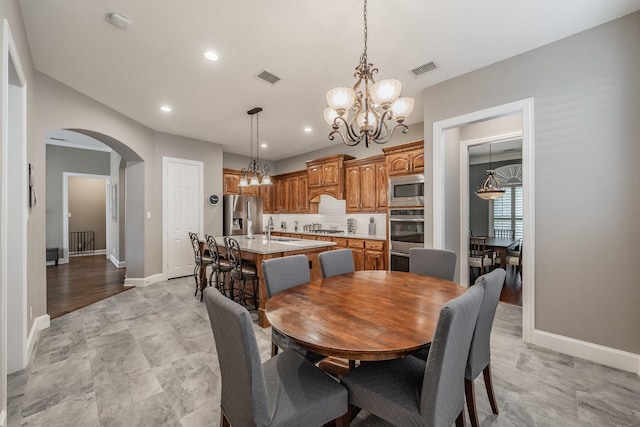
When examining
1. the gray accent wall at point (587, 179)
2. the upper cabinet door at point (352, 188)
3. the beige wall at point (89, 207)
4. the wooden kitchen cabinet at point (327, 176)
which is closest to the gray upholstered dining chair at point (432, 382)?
the gray accent wall at point (587, 179)

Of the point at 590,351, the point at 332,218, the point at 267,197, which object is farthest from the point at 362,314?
the point at 267,197

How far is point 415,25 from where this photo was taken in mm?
2275

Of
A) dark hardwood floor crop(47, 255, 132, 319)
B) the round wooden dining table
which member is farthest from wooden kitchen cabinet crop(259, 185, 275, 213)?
the round wooden dining table

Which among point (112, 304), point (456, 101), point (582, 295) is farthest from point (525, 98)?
point (112, 304)

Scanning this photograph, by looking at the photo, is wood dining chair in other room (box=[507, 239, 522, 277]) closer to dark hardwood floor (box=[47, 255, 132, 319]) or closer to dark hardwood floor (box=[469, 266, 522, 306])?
dark hardwood floor (box=[469, 266, 522, 306])

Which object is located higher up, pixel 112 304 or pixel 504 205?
pixel 504 205

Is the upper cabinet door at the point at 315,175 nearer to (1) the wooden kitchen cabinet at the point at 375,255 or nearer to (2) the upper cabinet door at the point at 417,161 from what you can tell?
(1) the wooden kitchen cabinet at the point at 375,255

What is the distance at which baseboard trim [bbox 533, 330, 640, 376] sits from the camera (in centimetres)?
217

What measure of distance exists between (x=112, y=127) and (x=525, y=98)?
17.7 feet

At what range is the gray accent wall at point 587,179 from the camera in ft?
7.25

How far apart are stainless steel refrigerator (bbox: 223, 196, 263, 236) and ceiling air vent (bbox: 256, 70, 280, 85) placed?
12.0 feet

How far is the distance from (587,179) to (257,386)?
3.12 m

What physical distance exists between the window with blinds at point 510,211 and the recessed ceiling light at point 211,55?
780cm

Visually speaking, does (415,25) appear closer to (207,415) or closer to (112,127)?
(207,415)
